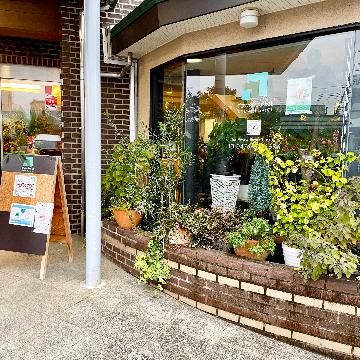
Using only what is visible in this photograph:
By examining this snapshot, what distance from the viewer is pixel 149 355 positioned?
2.64 metres

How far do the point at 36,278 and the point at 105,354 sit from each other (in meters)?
1.71

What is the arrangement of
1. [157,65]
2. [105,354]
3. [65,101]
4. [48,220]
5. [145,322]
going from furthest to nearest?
[65,101] < [157,65] < [48,220] < [145,322] < [105,354]

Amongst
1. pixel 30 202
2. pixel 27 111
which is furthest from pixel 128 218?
pixel 27 111

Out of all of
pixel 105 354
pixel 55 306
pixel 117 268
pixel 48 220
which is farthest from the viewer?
pixel 117 268

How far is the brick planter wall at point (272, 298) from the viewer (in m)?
2.67

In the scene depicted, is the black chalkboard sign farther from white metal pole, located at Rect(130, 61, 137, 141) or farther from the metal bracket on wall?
the metal bracket on wall

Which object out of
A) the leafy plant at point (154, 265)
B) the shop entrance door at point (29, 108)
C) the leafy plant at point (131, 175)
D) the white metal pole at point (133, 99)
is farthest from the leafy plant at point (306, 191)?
the shop entrance door at point (29, 108)

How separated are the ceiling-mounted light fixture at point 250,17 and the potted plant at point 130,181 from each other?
1.70m

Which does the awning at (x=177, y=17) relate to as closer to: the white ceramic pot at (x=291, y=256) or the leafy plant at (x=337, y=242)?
the leafy plant at (x=337, y=242)

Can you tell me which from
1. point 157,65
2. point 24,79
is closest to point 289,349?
point 157,65

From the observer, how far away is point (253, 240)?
343 cm

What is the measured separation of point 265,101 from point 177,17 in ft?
4.26

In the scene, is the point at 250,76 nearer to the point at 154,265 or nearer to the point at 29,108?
the point at 154,265

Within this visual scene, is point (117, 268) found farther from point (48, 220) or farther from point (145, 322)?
point (145, 322)
